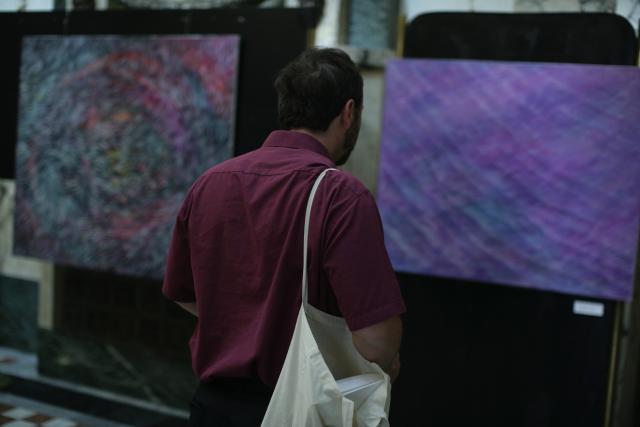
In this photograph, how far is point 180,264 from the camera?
1.87 metres

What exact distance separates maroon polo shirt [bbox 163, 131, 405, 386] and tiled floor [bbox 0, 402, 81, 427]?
8.07 feet

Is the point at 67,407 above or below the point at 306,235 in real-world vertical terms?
below

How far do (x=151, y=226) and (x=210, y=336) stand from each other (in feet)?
7.21

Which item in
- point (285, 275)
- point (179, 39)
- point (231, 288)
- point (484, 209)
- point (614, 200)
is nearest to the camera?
point (285, 275)

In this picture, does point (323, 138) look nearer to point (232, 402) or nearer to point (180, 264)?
point (180, 264)

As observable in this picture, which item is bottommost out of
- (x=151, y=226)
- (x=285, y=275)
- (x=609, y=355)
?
(x=609, y=355)

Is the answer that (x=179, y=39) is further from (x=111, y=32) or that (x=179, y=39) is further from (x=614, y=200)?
(x=614, y=200)

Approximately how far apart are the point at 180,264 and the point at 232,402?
406mm

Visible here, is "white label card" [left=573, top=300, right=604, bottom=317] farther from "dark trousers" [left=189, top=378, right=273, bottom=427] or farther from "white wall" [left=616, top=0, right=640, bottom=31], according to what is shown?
"dark trousers" [left=189, top=378, right=273, bottom=427]

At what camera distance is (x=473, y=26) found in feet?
10.3

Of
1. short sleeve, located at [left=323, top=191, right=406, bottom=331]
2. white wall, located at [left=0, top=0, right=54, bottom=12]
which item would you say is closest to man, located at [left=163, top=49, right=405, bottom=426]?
short sleeve, located at [left=323, top=191, right=406, bottom=331]

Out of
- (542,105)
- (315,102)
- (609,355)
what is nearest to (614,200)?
(542,105)

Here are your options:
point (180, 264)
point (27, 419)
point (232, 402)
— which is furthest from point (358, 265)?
point (27, 419)

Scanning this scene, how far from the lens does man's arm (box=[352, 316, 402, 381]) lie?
59.3 inches
